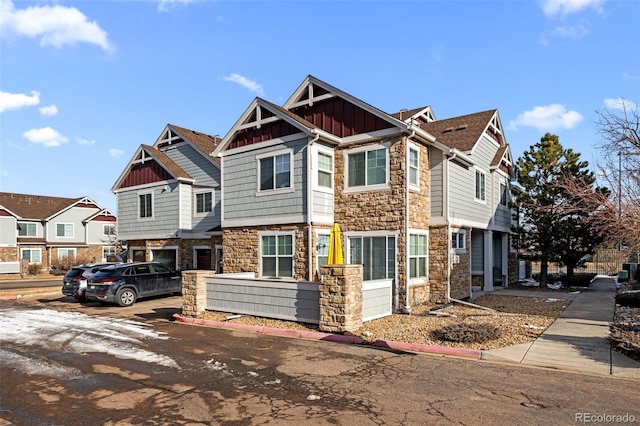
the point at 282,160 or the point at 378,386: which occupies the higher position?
the point at 282,160

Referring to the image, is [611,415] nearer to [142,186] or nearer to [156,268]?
[156,268]

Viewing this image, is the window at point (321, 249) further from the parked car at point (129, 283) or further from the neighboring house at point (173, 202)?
the parked car at point (129, 283)

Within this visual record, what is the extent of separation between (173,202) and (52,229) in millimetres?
26655

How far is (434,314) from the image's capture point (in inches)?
525

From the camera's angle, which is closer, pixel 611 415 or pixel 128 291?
pixel 611 415

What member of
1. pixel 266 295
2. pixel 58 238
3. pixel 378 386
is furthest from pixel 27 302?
pixel 58 238

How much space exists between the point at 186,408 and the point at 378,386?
2.88 m

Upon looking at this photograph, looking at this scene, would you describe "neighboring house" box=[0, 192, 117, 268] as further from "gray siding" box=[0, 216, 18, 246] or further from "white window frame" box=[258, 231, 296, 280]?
"white window frame" box=[258, 231, 296, 280]

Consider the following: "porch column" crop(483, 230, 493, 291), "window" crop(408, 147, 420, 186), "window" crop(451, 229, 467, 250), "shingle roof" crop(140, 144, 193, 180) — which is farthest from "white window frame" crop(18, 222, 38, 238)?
"porch column" crop(483, 230, 493, 291)

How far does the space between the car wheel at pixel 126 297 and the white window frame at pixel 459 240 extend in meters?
12.8

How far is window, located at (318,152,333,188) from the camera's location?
50.3 feet

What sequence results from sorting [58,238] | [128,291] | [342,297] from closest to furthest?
[342,297] < [128,291] < [58,238]

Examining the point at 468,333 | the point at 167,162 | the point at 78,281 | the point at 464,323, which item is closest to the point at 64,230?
the point at 167,162

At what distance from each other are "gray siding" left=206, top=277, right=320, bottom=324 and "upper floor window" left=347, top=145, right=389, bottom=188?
4.66 m
